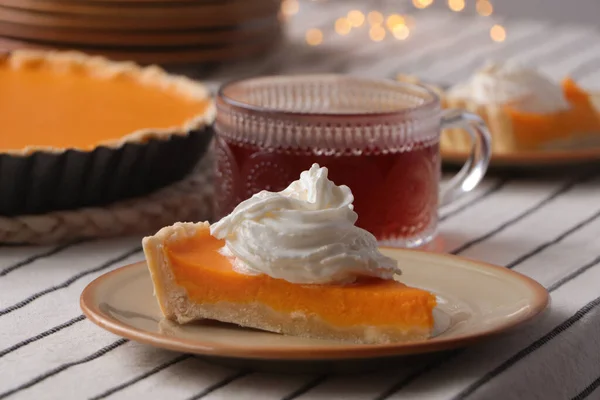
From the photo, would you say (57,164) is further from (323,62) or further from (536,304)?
(323,62)

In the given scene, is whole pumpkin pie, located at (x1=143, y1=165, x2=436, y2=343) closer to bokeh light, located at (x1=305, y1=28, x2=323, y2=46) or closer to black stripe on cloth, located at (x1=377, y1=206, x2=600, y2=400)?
black stripe on cloth, located at (x1=377, y1=206, x2=600, y2=400)

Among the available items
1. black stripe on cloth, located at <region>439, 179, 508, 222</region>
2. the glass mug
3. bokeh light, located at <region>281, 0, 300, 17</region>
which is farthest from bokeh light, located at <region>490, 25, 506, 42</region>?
the glass mug

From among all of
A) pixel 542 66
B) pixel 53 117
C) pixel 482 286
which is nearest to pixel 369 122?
pixel 482 286

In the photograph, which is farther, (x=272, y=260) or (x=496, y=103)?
(x=496, y=103)

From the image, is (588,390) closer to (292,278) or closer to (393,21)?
(292,278)

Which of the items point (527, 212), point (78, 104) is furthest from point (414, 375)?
point (78, 104)

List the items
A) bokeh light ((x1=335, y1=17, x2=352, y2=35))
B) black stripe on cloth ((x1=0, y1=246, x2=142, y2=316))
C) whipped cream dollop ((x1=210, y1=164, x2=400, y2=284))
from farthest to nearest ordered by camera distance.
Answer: bokeh light ((x1=335, y1=17, x2=352, y2=35)) < black stripe on cloth ((x1=0, y1=246, x2=142, y2=316)) < whipped cream dollop ((x1=210, y1=164, x2=400, y2=284))

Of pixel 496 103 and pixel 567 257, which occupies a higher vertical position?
pixel 496 103
